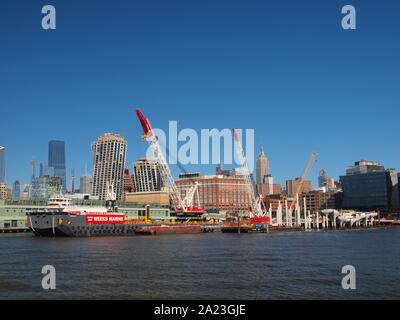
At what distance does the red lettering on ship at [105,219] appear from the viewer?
11791 cm

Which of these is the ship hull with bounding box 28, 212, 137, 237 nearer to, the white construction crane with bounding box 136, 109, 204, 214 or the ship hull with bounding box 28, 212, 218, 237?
the ship hull with bounding box 28, 212, 218, 237

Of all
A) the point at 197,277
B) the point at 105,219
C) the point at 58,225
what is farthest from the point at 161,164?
the point at 197,277

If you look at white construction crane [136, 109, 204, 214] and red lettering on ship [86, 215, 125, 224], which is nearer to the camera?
red lettering on ship [86, 215, 125, 224]

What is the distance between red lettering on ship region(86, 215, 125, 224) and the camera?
117906mm

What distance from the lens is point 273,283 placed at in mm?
39531

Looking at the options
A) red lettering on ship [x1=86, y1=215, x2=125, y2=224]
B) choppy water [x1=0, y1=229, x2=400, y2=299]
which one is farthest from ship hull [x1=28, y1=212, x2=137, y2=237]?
choppy water [x1=0, y1=229, x2=400, y2=299]

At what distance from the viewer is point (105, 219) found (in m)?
123

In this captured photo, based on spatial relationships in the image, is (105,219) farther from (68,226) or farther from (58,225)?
(58,225)

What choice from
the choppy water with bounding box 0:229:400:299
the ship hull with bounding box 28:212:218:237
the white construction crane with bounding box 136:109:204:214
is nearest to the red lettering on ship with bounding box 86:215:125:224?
the ship hull with bounding box 28:212:218:237

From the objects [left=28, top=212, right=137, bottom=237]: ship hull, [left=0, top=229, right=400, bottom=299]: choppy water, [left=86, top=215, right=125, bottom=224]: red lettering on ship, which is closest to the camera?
[left=0, top=229, right=400, bottom=299]: choppy water

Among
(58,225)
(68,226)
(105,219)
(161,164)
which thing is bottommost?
(68,226)

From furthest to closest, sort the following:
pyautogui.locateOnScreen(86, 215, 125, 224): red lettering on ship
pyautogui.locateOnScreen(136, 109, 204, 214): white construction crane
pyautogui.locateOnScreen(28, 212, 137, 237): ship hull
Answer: pyautogui.locateOnScreen(136, 109, 204, 214): white construction crane → pyautogui.locateOnScreen(86, 215, 125, 224): red lettering on ship → pyautogui.locateOnScreen(28, 212, 137, 237): ship hull

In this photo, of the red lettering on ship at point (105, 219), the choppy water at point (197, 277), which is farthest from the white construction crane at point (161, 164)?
the choppy water at point (197, 277)
